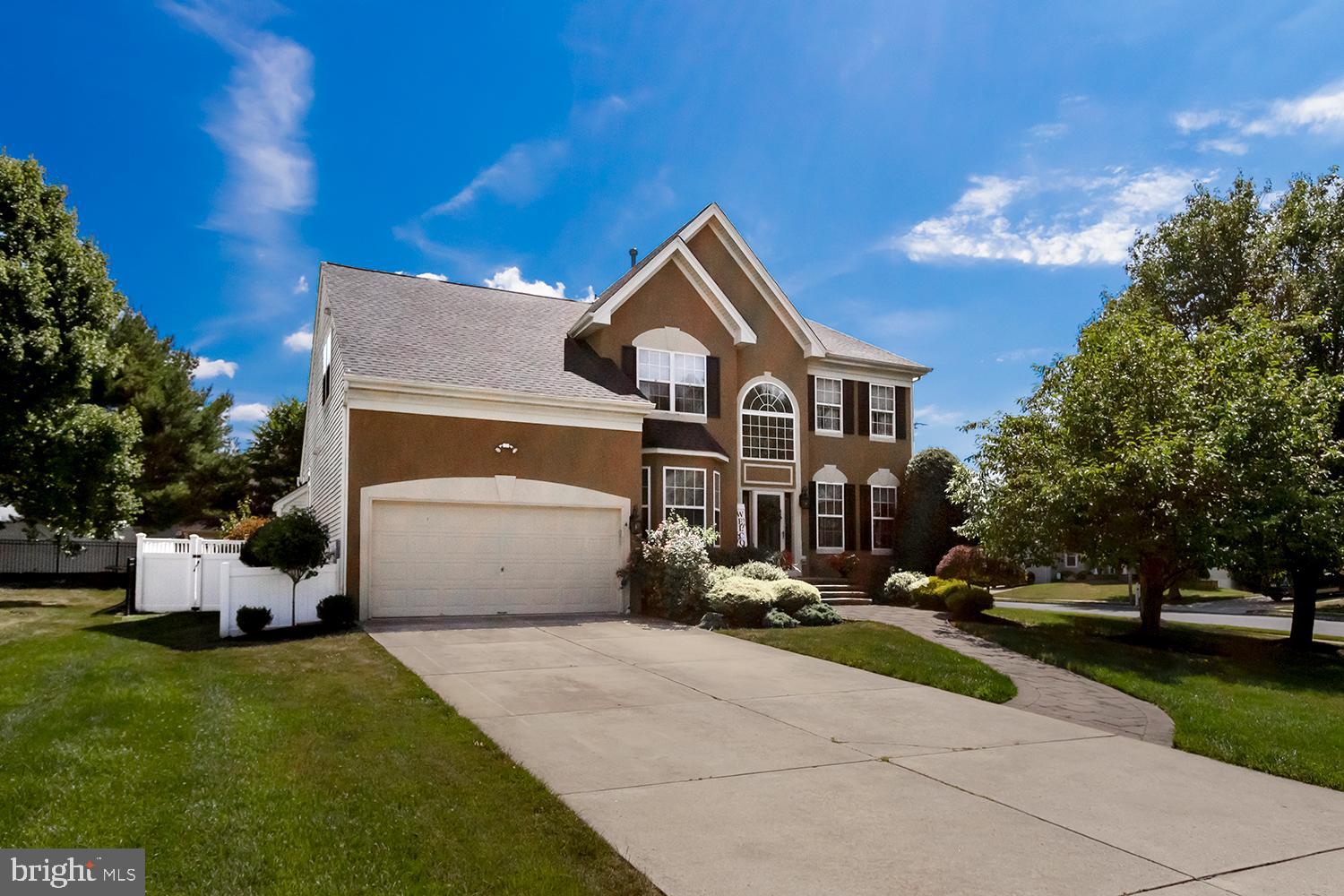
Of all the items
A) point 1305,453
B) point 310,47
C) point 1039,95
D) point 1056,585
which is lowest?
point 1056,585

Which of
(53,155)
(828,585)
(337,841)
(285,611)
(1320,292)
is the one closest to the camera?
(337,841)

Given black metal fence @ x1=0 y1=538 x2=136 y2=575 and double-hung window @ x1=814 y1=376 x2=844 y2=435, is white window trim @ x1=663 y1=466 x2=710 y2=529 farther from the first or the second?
black metal fence @ x1=0 y1=538 x2=136 y2=575

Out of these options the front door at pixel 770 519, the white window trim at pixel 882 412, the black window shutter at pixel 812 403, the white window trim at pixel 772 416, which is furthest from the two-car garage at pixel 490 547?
the white window trim at pixel 882 412

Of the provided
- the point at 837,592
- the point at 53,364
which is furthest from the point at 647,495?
the point at 53,364

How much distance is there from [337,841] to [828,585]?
18.5m

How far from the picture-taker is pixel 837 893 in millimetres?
4309

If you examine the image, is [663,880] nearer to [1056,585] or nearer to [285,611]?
[285,611]

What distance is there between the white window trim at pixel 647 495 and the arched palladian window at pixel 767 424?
3585 mm

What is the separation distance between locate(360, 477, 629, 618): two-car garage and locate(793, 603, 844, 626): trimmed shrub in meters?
3.95

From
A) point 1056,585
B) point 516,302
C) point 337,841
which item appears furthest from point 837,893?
point 1056,585

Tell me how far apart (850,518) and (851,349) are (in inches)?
209

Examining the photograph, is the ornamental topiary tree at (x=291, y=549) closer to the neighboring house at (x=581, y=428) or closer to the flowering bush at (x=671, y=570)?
the neighboring house at (x=581, y=428)

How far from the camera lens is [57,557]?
30.3 m

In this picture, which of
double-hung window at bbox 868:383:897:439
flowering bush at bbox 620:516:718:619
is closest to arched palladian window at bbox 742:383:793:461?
double-hung window at bbox 868:383:897:439
